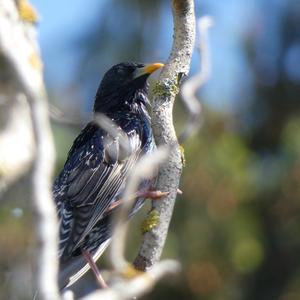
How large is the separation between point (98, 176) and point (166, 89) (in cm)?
122

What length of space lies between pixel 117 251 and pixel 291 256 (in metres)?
7.59

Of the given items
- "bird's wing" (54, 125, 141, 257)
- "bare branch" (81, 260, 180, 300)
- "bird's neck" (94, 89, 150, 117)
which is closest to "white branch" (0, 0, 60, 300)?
"bare branch" (81, 260, 180, 300)

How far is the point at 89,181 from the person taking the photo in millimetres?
6562

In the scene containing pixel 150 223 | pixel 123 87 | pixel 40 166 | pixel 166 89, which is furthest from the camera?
pixel 123 87

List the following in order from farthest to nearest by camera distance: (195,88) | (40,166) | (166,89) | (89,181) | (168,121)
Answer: (89,181) → (166,89) → (168,121) → (195,88) → (40,166)

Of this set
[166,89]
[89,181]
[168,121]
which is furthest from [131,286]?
[89,181]

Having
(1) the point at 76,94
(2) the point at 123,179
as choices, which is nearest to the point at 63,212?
(2) the point at 123,179

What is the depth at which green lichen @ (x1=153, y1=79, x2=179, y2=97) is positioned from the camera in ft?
18.1

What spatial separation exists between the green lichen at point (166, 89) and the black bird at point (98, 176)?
877mm

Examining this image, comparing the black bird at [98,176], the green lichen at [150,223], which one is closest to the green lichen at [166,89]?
the green lichen at [150,223]

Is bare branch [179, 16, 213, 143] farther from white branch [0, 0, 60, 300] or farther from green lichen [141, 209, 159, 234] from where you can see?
green lichen [141, 209, 159, 234]

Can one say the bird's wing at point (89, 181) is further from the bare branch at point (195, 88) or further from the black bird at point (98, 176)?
the bare branch at point (195, 88)

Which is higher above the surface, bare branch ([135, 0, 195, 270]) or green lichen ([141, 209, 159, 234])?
bare branch ([135, 0, 195, 270])

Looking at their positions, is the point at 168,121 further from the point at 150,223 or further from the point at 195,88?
the point at 195,88
